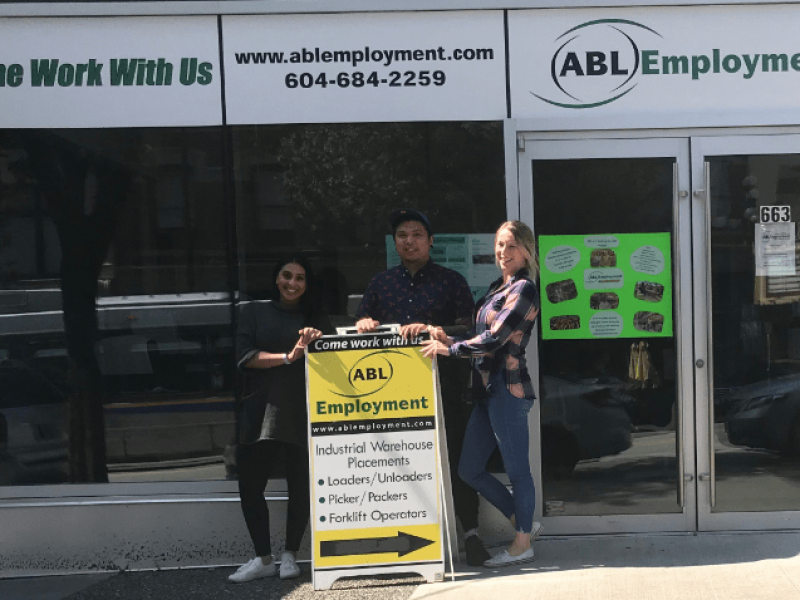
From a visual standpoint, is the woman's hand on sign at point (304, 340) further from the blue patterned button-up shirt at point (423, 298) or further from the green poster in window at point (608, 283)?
the green poster in window at point (608, 283)

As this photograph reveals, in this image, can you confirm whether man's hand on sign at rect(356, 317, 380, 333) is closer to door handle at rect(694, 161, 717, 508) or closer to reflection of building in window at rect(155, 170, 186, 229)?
reflection of building in window at rect(155, 170, 186, 229)

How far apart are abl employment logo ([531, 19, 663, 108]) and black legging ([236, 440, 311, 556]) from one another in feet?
8.69

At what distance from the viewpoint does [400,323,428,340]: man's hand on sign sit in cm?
493

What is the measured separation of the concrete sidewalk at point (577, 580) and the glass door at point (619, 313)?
0.33 metres

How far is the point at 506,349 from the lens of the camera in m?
4.94

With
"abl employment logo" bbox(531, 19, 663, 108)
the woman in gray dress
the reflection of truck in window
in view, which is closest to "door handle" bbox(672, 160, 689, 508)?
"abl employment logo" bbox(531, 19, 663, 108)

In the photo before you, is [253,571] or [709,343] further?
[709,343]

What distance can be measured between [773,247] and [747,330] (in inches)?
21.1

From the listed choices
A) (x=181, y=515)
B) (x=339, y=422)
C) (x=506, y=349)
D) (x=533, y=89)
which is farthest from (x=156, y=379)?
(x=533, y=89)

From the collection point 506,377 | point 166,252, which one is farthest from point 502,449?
point 166,252

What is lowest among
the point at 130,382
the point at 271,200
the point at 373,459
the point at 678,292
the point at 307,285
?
the point at 373,459

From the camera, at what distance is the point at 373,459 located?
16.5ft

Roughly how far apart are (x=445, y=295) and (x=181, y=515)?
216cm

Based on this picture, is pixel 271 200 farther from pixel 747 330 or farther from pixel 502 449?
pixel 747 330
